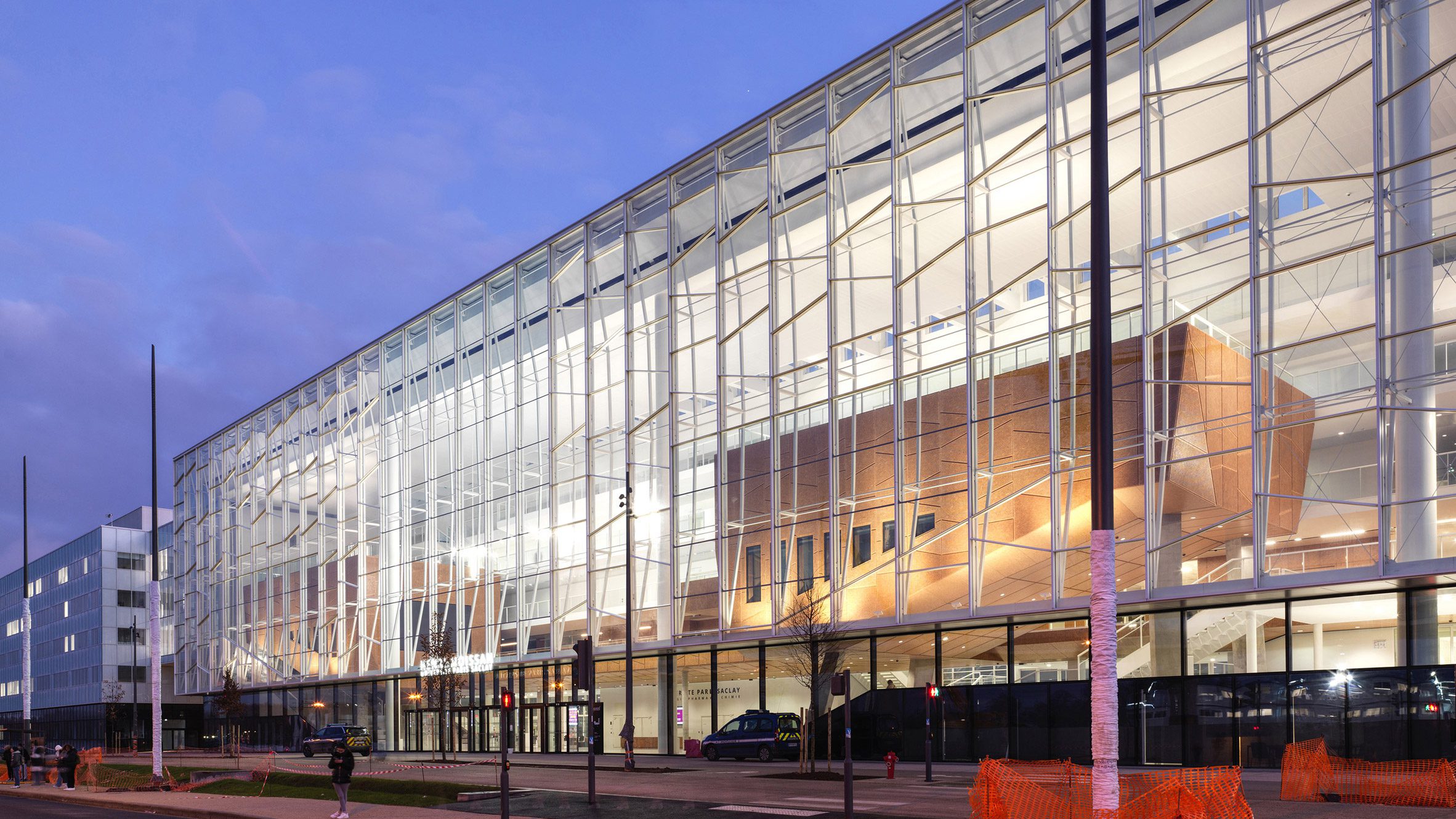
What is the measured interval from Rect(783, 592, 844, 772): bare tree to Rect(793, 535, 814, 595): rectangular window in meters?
0.39

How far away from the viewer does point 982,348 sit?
122ft

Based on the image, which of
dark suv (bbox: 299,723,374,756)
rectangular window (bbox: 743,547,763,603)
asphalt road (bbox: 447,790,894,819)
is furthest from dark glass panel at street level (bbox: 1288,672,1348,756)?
dark suv (bbox: 299,723,374,756)

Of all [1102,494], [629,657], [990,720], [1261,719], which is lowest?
[990,720]

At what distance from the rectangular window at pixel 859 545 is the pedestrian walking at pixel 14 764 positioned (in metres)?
32.1

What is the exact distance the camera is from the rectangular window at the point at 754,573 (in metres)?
43.3

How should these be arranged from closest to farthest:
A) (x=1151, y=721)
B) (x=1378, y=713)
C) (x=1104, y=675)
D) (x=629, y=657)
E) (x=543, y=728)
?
(x=1104, y=675) → (x=1378, y=713) → (x=1151, y=721) → (x=629, y=657) → (x=543, y=728)

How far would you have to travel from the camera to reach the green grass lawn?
96.8ft

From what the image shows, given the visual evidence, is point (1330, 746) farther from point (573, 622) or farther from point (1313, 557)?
point (573, 622)

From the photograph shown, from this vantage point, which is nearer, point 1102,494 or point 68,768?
point 1102,494

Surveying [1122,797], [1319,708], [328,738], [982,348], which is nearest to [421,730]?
[328,738]

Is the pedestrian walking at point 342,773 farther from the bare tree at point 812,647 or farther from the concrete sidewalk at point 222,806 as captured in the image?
the bare tree at point 812,647

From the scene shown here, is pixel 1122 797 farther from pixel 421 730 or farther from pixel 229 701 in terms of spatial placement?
pixel 229 701

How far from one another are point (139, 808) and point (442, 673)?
21.4 metres

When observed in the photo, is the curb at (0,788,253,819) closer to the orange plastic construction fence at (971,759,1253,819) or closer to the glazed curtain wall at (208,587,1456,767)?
the glazed curtain wall at (208,587,1456,767)
